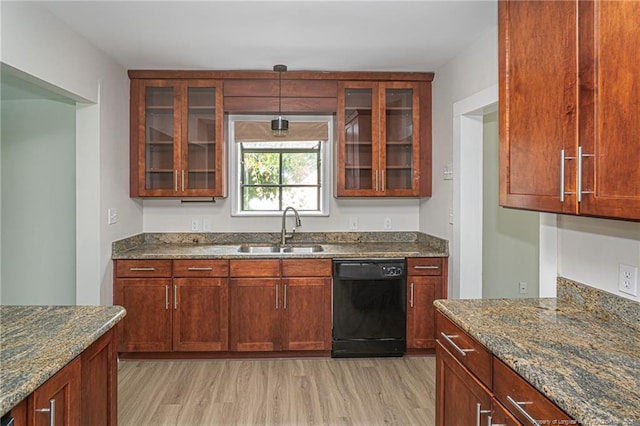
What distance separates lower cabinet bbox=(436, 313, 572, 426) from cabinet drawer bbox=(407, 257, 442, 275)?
1629 millimetres

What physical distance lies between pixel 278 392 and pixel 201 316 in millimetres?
956

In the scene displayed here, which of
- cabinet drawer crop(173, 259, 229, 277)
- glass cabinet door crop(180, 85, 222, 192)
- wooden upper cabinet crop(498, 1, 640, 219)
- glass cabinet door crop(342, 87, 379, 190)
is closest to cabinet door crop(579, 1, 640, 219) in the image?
wooden upper cabinet crop(498, 1, 640, 219)

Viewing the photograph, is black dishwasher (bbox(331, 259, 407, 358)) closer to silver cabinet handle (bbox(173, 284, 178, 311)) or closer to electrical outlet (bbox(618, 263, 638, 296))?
silver cabinet handle (bbox(173, 284, 178, 311))

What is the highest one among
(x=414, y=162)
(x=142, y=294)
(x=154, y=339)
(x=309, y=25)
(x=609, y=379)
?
(x=309, y=25)

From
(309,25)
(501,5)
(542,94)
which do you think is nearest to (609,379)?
(542,94)

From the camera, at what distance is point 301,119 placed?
442 centimetres

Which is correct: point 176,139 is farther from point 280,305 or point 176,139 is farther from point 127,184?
point 280,305

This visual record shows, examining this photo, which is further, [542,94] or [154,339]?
[154,339]

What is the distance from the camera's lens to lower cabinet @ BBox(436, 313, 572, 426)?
4.22 feet

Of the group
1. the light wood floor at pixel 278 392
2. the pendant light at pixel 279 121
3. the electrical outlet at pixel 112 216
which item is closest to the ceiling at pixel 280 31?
the pendant light at pixel 279 121

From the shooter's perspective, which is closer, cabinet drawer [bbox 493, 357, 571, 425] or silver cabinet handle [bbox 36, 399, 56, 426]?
cabinet drawer [bbox 493, 357, 571, 425]

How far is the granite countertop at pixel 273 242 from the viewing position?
3686 millimetres

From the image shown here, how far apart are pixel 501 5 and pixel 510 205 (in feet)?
2.90

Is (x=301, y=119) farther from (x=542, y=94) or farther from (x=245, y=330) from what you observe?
(x=542, y=94)
